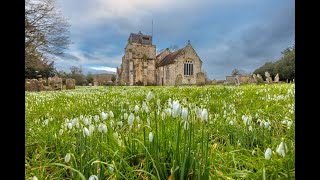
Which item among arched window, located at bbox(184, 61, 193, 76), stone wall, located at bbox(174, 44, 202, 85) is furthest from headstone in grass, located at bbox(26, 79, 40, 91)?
arched window, located at bbox(184, 61, 193, 76)

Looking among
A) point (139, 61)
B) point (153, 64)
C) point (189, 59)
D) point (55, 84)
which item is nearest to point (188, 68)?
point (189, 59)

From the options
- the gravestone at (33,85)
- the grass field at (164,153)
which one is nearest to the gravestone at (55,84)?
the gravestone at (33,85)

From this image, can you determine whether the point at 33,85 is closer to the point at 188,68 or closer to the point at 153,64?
the point at 188,68

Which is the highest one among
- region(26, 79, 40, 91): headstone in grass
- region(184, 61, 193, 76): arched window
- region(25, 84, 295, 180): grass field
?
region(184, 61, 193, 76): arched window

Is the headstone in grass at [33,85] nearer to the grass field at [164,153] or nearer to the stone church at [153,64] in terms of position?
the grass field at [164,153]

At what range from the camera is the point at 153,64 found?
71.1 meters

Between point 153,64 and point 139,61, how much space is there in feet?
12.6

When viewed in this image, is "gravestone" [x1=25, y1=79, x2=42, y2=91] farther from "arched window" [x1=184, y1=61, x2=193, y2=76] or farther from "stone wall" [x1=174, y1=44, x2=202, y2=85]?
"arched window" [x1=184, y1=61, x2=193, y2=76]

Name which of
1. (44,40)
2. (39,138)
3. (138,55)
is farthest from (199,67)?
(39,138)

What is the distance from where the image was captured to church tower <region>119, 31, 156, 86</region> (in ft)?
228

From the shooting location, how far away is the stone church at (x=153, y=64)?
61312 mm

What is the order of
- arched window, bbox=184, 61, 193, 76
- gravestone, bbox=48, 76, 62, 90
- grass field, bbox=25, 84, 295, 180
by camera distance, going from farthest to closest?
arched window, bbox=184, 61, 193, 76 → gravestone, bbox=48, 76, 62, 90 → grass field, bbox=25, 84, 295, 180
